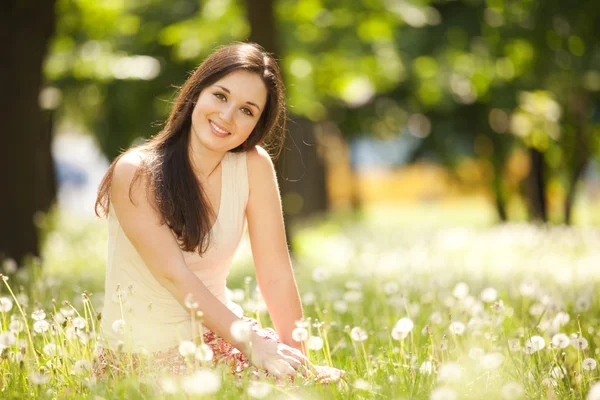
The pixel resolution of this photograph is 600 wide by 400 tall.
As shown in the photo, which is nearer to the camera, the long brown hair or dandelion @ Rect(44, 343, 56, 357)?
dandelion @ Rect(44, 343, 56, 357)

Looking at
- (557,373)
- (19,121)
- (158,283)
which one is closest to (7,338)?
(158,283)

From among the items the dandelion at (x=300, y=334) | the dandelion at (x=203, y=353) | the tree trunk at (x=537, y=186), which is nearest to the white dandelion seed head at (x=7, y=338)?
the dandelion at (x=203, y=353)

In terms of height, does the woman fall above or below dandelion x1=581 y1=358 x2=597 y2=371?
above

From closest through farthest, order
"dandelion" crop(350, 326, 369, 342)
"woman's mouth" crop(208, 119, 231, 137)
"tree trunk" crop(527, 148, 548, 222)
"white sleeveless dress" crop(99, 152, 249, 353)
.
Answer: "dandelion" crop(350, 326, 369, 342) < "white sleeveless dress" crop(99, 152, 249, 353) < "woman's mouth" crop(208, 119, 231, 137) < "tree trunk" crop(527, 148, 548, 222)

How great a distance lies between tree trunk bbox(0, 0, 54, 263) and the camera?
7742mm

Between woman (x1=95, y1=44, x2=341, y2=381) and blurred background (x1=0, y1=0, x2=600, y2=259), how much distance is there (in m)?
4.15

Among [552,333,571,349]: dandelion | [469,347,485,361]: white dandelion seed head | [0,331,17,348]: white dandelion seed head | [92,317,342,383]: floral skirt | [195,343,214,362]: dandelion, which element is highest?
[0,331,17,348]: white dandelion seed head

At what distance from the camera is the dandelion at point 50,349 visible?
10.2 ft

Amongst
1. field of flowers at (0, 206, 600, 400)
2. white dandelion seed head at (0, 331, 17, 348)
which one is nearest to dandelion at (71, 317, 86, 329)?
field of flowers at (0, 206, 600, 400)

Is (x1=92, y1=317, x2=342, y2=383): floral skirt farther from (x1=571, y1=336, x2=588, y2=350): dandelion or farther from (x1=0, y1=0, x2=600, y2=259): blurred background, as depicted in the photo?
(x1=0, y1=0, x2=600, y2=259): blurred background

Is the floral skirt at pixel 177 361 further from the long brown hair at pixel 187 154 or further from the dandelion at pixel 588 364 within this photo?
the dandelion at pixel 588 364

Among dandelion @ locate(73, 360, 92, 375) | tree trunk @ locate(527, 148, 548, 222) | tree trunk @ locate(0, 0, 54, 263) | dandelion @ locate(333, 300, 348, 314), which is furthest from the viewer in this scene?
tree trunk @ locate(527, 148, 548, 222)

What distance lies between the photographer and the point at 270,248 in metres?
3.83

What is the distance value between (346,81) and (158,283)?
1029 cm
